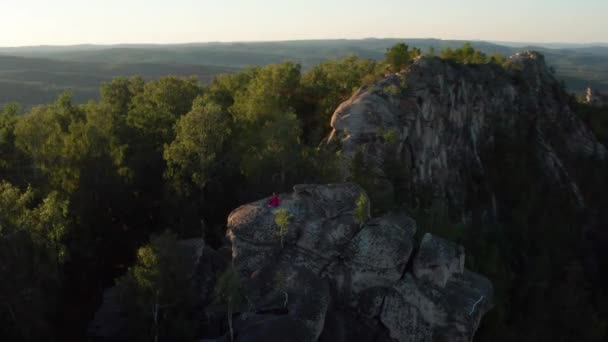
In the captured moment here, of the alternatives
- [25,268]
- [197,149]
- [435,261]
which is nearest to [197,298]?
[25,268]

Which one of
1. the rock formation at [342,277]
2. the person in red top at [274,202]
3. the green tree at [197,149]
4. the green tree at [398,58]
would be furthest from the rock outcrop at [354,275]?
the green tree at [398,58]

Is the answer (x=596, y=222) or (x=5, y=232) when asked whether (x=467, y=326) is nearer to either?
(x=5, y=232)

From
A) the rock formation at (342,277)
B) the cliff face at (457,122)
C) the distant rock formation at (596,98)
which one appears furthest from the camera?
the distant rock formation at (596,98)

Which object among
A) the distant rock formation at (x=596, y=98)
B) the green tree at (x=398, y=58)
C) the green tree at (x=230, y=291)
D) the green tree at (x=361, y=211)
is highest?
the green tree at (x=398, y=58)

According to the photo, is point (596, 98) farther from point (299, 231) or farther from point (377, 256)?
point (299, 231)

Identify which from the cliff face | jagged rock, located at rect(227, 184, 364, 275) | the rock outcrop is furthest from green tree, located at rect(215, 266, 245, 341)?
the cliff face

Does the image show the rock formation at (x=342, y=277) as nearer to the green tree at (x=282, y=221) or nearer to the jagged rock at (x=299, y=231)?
the jagged rock at (x=299, y=231)

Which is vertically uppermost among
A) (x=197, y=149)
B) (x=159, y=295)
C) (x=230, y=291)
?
(x=197, y=149)
